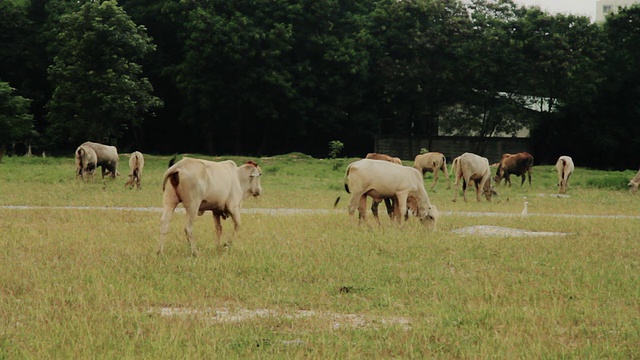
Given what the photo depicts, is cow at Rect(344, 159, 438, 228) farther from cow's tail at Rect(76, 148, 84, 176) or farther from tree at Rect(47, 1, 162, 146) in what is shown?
tree at Rect(47, 1, 162, 146)

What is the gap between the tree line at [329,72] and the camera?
47906 mm

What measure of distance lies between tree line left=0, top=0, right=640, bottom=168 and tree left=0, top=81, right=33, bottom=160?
80 centimetres

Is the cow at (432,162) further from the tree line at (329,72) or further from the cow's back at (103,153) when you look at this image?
the tree line at (329,72)

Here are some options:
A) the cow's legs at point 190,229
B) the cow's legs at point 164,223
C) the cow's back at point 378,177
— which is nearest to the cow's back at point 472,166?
the cow's back at point 378,177

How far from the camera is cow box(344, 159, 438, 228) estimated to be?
16016 millimetres

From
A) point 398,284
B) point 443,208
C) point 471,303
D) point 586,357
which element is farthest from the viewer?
point 443,208

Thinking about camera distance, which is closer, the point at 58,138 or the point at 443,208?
the point at 443,208

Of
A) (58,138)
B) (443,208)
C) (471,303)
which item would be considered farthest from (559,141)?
(471,303)

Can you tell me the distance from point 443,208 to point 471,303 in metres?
14.1

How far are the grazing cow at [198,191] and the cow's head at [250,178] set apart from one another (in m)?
2.85

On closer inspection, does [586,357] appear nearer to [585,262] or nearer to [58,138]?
[585,262]

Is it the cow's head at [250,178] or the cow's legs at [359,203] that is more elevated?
the cow's head at [250,178]

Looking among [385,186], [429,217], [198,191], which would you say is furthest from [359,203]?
[198,191]

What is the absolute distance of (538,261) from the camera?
11539 millimetres
